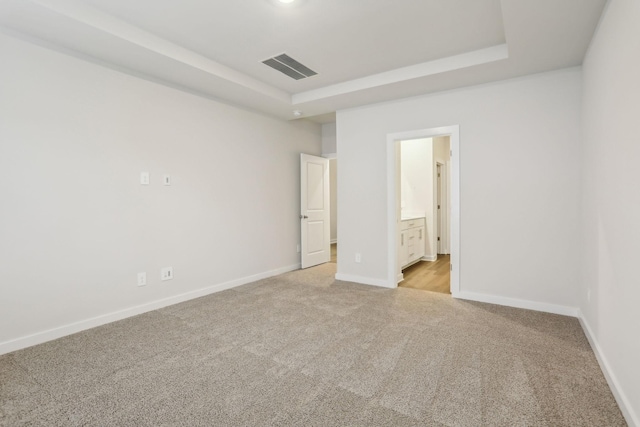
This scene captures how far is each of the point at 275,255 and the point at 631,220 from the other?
408cm

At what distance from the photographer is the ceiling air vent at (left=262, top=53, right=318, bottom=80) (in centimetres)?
316

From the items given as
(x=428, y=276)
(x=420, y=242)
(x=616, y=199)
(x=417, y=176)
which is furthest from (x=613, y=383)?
(x=417, y=176)

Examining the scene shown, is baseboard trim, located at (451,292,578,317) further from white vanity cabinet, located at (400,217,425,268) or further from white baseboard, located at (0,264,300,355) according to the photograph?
white baseboard, located at (0,264,300,355)

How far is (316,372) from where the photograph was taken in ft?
6.73

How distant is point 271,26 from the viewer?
8.43ft

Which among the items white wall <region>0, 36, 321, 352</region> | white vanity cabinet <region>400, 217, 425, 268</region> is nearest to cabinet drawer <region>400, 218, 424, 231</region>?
white vanity cabinet <region>400, 217, 425, 268</region>

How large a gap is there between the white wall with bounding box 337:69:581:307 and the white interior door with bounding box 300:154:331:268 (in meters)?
1.84

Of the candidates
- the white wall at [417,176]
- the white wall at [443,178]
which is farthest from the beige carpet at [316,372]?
the white wall at [443,178]

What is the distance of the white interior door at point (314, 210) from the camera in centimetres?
527

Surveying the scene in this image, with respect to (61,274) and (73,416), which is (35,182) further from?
(73,416)

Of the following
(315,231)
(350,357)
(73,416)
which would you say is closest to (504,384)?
(350,357)

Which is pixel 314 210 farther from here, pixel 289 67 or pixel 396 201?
pixel 289 67

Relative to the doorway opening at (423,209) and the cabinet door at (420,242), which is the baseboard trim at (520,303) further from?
the cabinet door at (420,242)

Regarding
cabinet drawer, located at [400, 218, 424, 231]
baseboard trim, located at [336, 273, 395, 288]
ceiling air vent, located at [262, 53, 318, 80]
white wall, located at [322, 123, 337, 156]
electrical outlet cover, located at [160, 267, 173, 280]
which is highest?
ceiling air vent, located at [262, 53, 318, 80]
